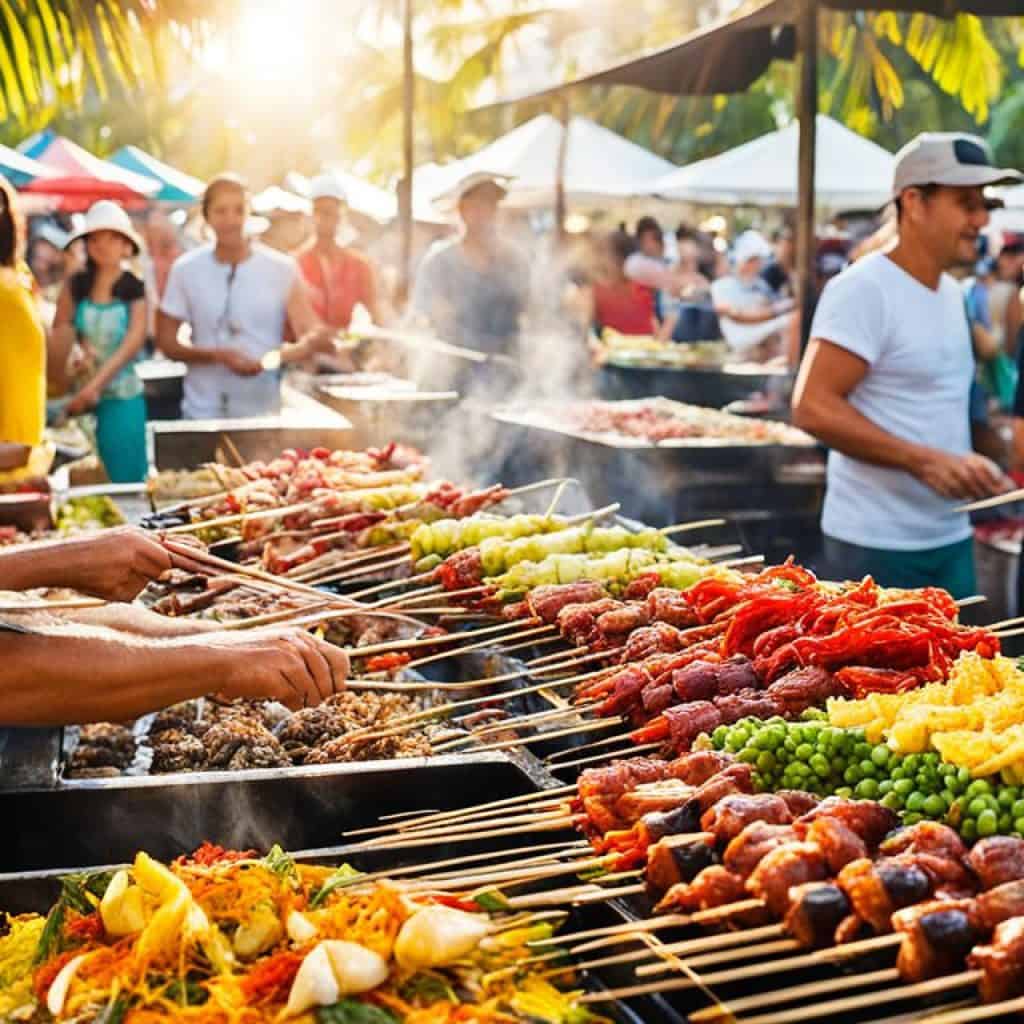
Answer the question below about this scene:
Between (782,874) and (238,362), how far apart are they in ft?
25.8

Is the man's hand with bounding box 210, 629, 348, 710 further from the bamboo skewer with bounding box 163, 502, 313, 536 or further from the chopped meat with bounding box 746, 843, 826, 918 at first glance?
the bamboo skewer with bounding box 163, 502, 313, 536

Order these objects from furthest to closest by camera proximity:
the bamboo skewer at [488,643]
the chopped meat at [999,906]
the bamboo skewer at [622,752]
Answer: the bamboo skewer at [488,643] < the bamboo skewer at [622,752] < the chopped meat at [999,906]

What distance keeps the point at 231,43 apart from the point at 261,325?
2227mm

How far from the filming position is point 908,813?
10.4ft

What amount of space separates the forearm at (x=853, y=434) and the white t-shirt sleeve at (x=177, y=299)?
5594 millimetres

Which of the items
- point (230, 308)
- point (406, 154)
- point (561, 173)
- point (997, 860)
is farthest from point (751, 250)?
point (997, 860)

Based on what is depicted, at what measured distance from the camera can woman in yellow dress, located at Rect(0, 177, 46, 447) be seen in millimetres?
7047

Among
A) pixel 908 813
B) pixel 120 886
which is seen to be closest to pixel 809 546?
pixel 908 813

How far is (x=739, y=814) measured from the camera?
10.1 ft

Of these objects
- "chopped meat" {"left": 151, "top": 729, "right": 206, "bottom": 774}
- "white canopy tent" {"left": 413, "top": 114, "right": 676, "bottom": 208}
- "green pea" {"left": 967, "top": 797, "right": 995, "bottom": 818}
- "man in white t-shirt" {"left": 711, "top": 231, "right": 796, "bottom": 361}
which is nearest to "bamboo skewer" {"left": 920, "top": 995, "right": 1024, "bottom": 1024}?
"green pea" {"left": 967, "top": 797, "right": 995, "bottom": 818}

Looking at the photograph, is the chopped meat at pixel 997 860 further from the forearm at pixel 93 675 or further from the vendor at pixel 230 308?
the vendor at pixel 230 308

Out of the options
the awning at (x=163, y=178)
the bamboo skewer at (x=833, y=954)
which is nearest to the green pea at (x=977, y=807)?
the bamboo skewer at (x=833, y=954)

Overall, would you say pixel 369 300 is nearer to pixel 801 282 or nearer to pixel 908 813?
pixel 801 282

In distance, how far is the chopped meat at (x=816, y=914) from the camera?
8.86ft
